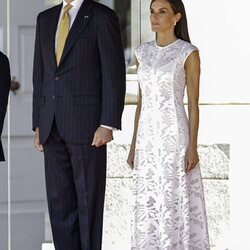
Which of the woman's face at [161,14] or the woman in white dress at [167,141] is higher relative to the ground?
the woman's face at [161,14]

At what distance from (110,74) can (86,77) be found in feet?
0.38

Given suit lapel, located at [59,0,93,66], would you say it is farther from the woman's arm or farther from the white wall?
the white wall

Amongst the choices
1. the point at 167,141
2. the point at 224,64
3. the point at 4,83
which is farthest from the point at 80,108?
the point at 224,64

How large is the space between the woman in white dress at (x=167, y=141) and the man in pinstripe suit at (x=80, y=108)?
0.25 m

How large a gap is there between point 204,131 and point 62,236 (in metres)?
1.49

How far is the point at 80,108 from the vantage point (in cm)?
438

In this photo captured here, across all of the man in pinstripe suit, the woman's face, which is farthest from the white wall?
the man in pinstripe suit

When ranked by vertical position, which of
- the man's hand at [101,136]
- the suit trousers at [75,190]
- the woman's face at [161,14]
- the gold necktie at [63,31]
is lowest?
the suit trousers at [75,190]

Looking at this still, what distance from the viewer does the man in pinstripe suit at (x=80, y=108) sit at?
4340 mm

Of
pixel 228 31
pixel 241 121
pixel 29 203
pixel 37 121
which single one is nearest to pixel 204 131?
pixel 241 121

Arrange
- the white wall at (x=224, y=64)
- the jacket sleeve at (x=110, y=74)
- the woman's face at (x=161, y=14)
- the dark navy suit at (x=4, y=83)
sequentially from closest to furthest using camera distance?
the jacket sleeve at (x=110, y=74) < the woman's face at (x=161, y=14) < the dark navy suit at (x=4, y=83) < the white wall at (x=224, y=64)

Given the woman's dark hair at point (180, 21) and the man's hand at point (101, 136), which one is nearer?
the man's hand at point (101, 136)

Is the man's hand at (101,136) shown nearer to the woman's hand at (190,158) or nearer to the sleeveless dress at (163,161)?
the sleeveless dress at (163,161)

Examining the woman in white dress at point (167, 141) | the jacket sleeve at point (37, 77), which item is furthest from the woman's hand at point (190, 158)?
the jacket sleeve at point (37, 77)
